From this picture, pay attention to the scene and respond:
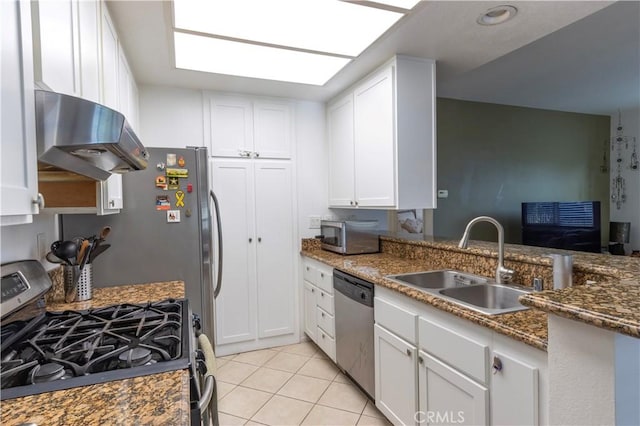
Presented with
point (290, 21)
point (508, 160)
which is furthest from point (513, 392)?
point (508, 160)

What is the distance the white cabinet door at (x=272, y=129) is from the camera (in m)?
3.06

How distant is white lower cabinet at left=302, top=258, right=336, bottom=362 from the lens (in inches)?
103

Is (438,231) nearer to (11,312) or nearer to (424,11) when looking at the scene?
(424,11)

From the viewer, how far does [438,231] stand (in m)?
3.77

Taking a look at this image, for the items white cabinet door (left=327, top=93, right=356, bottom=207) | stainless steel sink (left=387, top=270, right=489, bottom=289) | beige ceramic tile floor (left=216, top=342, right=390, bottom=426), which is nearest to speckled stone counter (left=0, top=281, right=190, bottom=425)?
stainless steel sink (left=387, top=270, right=489, bottom=289)

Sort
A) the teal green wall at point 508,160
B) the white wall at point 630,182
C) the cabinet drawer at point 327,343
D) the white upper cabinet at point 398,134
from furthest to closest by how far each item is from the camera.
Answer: the white wall at point 630,182 < the teal green wall at point 508,160 < the cabinet drawer at point 327,343 < the white upper cabinet at point 398,134

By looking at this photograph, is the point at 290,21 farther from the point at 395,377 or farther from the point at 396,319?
the point at 395,377

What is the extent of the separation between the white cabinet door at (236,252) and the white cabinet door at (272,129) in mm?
238

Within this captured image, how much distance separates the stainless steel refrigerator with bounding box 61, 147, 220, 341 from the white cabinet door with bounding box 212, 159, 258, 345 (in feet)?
1.94

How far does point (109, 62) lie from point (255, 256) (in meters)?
1.89

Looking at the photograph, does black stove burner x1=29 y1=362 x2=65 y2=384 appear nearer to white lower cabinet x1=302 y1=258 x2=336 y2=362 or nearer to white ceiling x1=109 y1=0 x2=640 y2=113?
white ceiling x1=109 y1=0 x2=640 y2=113

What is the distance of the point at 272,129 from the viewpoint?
3.11m

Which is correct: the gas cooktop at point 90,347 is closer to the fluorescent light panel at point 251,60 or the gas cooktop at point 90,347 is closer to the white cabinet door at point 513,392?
the white cabinet door at point 513,392

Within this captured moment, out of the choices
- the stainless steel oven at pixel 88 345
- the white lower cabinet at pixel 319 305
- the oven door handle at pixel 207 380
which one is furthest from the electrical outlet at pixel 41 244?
the white lower cabinet at pixel 319 305
